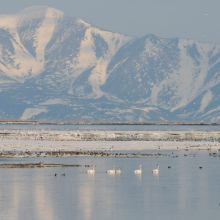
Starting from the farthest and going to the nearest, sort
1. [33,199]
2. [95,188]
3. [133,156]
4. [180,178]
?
1. [133,156]
2. [180,178]
3. [95,188]
4. [33,199]

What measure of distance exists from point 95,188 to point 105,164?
1763 cm

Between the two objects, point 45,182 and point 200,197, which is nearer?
point 200,197

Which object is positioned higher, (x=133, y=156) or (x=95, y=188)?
(x=133, y=156)

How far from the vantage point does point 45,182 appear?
45.8 m

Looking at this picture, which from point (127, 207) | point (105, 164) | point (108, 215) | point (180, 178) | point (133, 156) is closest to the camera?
point (108, 215)

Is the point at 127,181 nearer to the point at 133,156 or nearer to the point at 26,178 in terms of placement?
the point at 26,178

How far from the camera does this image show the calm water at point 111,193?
112ft

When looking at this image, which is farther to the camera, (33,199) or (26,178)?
(26,178)

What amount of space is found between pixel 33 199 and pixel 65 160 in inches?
1046

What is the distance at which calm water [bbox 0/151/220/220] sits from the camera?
112 feet

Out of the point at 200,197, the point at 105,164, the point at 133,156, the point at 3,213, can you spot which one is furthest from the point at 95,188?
the point at 133,156

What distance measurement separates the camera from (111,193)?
40906mm

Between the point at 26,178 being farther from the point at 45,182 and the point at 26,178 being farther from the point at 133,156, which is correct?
the point at 133,156

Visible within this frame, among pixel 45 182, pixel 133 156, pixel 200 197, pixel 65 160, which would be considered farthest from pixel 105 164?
pixel 200 197
